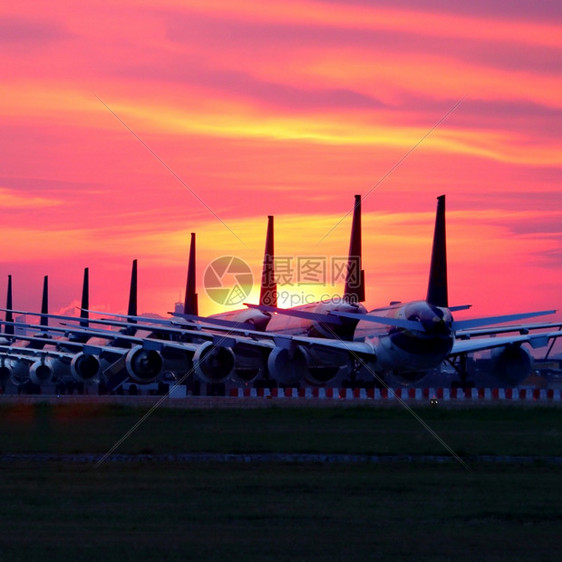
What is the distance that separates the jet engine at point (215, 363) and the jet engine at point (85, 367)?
70.8 feet

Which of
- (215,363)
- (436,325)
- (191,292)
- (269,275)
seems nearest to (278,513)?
(436,325)

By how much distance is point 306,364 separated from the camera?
202ft

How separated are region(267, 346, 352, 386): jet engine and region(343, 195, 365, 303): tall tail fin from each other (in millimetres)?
9481

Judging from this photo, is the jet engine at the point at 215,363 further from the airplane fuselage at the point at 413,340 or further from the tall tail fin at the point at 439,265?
the tall tail fin at the point at 439,265

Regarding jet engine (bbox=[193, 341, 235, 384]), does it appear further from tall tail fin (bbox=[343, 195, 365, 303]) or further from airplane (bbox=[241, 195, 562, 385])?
tall tail fin (bbox=[343, 195, 365, 303])

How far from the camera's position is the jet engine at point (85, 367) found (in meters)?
83.4

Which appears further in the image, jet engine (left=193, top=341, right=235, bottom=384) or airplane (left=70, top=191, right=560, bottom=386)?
jet engine (left=193, top=341, right=235, bottom=384)

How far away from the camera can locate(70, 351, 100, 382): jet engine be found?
8344 cm

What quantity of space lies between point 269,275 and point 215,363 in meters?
27.5

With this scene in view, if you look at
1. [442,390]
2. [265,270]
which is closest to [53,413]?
[442,390]

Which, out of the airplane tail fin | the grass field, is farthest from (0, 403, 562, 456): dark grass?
the airplane tail fin

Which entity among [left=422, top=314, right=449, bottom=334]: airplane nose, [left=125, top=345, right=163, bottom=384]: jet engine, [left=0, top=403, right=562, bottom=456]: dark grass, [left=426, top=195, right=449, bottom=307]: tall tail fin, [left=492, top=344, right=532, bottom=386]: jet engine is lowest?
[left=0, top=403, right=562, bottom=456]: dark grass

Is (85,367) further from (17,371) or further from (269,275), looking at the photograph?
(17,371)

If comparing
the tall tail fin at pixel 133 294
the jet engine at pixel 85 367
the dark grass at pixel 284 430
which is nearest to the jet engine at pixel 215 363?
the dark grass at pixel 284 430
